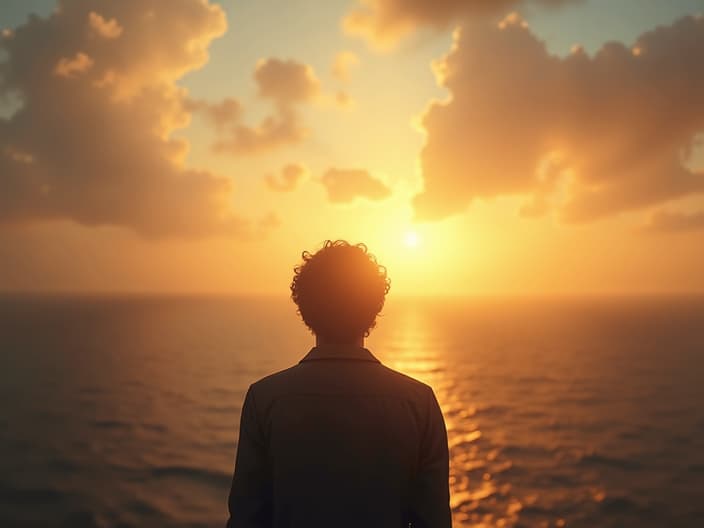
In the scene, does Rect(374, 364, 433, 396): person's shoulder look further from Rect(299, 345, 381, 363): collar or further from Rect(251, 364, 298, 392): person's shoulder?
Rect(251, 364, 298, 392): person's shoulder

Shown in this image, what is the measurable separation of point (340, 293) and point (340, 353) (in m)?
0.41

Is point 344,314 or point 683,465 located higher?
point 344,314

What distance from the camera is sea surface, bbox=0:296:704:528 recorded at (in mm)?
29547

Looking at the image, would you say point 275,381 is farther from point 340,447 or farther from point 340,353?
point 340,447

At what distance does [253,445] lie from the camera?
280 cm

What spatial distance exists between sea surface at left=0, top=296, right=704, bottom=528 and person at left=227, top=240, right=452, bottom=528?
93.7 feet

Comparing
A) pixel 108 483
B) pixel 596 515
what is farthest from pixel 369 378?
pixel 108 483

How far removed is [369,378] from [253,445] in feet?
2.68

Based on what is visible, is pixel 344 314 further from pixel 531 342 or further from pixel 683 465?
pixel 531 342

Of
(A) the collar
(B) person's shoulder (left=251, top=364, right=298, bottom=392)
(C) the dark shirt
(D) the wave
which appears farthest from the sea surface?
(A) the collar

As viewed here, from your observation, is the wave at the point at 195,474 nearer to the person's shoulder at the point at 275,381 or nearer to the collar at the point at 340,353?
the person's shoulder at the point at 275,381

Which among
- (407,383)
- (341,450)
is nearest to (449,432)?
(407,383)

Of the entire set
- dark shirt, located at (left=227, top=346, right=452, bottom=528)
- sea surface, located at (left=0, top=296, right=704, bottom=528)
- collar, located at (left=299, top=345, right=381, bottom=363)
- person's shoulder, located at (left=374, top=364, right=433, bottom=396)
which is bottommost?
sea surface, located at (left=0, top=296, right=704, bottom=528)


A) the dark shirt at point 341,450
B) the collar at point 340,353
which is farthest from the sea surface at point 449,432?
the collar at point 340,353
